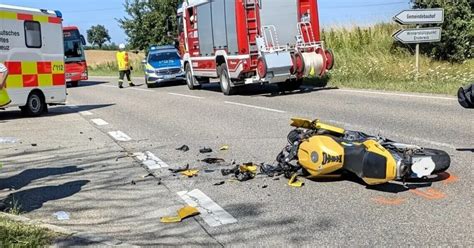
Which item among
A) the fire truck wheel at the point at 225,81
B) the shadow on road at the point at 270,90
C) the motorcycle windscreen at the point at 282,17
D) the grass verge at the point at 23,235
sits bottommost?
the grass verge at the point at 23,235

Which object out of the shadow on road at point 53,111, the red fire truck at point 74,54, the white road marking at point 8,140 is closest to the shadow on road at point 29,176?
the white road marking at point 8,140

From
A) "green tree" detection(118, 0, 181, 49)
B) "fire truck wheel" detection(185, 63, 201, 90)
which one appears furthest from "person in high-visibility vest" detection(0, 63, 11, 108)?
"green tree" detection(118, 0, 181, 49)

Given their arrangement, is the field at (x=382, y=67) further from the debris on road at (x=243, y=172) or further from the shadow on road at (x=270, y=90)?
the debris on road at (x=243, y=172)

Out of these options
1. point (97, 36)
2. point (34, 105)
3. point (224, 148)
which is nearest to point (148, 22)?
point (34, 105)

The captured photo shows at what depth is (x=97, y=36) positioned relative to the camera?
156 meters

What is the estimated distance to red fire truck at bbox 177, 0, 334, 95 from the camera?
15.7 m

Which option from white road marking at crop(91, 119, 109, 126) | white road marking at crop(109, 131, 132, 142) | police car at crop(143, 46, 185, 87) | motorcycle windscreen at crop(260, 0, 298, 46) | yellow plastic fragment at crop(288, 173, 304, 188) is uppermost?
motorcycle windscreen at crop(260, 0, 298, 46)

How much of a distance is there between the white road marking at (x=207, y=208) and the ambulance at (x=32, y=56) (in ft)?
30.2

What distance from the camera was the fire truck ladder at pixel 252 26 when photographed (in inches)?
627

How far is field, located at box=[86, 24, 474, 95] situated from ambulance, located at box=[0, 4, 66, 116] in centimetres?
907

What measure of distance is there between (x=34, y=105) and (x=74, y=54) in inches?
694

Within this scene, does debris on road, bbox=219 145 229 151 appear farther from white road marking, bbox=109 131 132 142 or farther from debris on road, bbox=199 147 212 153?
white road marking, bbox=109 131 132 142

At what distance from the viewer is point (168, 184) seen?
6223 mm

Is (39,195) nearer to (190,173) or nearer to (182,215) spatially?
(190,173)
